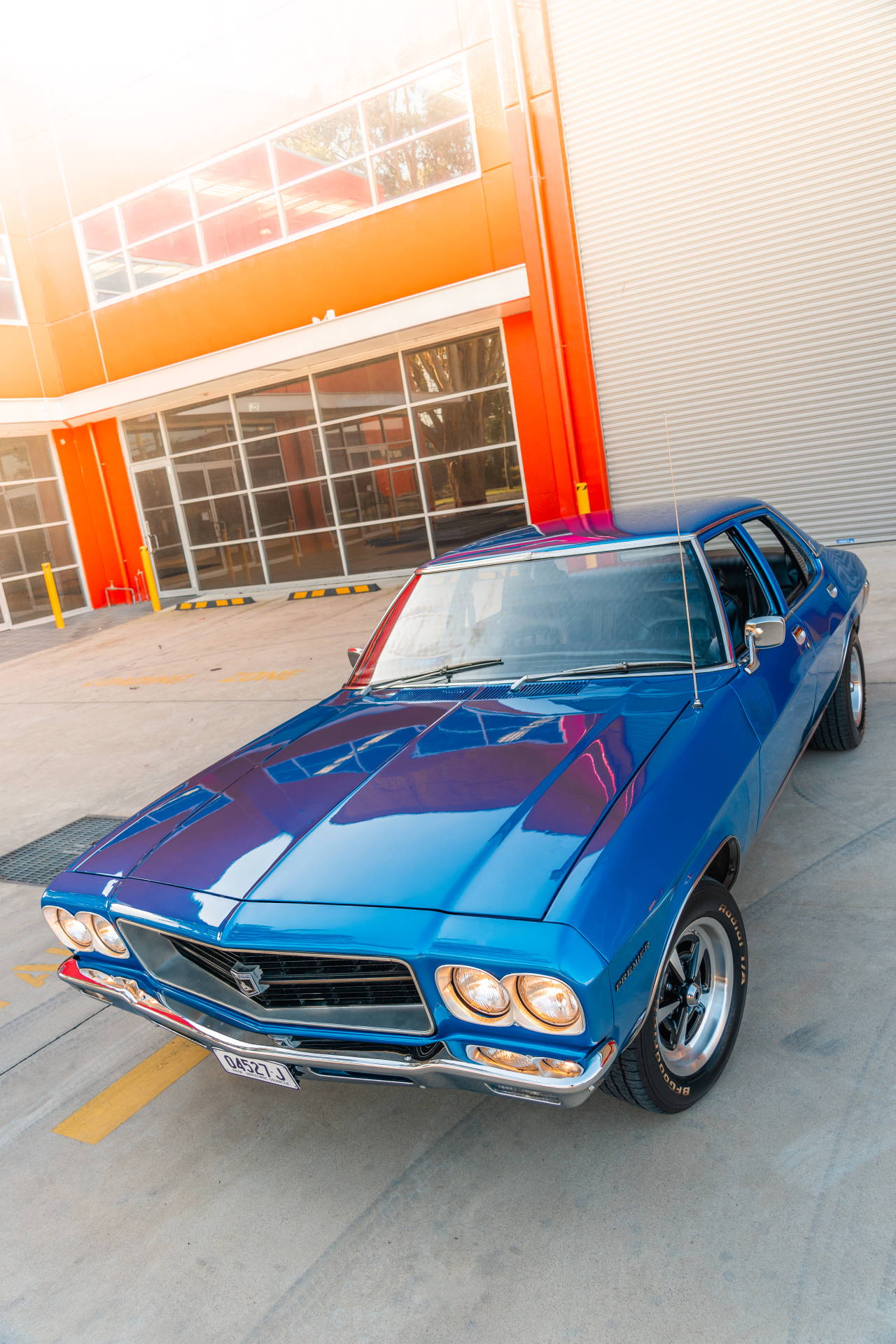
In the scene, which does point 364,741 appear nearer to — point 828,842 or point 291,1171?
point 291,1171

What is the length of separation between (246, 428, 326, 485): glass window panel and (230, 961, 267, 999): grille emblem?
13.6 m

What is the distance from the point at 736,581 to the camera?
4.22 m

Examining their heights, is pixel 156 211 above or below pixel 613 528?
above

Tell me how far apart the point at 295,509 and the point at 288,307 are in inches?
127

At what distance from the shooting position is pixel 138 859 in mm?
3021

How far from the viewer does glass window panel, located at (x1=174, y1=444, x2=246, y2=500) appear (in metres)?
16.5

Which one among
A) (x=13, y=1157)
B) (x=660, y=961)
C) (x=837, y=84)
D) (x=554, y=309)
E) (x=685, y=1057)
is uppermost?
(x=837, y=84)

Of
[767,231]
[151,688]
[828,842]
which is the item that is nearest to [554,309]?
[767,231]

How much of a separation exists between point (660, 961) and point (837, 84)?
1183cm

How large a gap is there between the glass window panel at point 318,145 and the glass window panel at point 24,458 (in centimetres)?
693

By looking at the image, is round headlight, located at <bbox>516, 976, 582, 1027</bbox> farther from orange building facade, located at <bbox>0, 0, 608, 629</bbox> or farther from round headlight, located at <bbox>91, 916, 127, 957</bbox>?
orange building facade, located at <bbox>0, 0, 608, 629</bbox>

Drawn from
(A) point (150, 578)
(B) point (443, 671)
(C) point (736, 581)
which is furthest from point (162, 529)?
(C) point (736, 581)

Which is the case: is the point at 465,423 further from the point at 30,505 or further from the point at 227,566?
the point at 30,505

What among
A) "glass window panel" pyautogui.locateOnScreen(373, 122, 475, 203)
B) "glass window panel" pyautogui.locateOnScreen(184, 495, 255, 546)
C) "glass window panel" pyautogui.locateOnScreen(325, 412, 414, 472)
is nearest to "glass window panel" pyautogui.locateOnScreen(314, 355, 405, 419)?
"glass window panel" pyautogui.locateOnScreen(325, 412, 414, 472)
